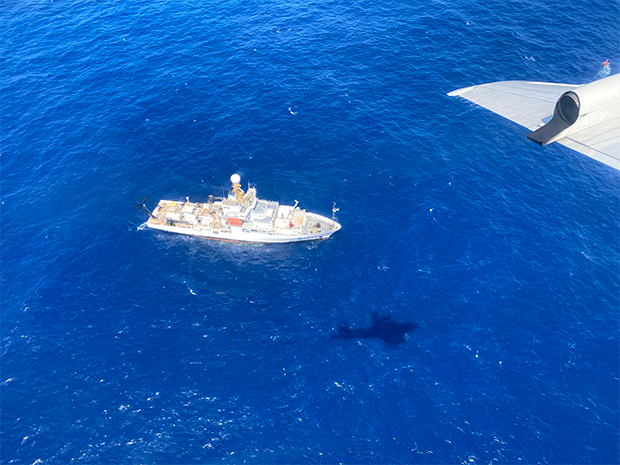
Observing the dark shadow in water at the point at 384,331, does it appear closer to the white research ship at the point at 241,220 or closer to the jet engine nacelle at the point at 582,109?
the white research ship at the point at 241,220

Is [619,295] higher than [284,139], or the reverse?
[284,139]

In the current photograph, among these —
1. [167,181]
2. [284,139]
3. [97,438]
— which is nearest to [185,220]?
[167,181]

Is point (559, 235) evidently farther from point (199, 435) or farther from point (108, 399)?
point (108, 399)

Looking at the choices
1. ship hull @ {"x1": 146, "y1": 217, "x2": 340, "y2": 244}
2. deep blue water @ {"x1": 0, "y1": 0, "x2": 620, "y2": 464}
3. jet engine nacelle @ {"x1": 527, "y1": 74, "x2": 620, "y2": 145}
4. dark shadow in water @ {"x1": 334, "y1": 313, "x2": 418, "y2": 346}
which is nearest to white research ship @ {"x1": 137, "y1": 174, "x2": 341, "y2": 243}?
ship hull @ {"x1": 146, "y1": 217, "x2": 340, "y2": 244}

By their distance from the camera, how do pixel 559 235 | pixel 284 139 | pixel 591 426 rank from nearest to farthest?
pixel 591 426
pixel 559 235
pixel 284 139

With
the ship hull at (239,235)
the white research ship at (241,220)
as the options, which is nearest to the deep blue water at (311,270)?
the ship hull at (239,235)

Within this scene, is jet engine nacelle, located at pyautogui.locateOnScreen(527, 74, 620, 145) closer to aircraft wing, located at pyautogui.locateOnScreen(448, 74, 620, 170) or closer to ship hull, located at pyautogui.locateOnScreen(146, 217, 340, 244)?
aircraft wing, located at pyautogui.locateOnScreen(448, 74, 620, 170)
